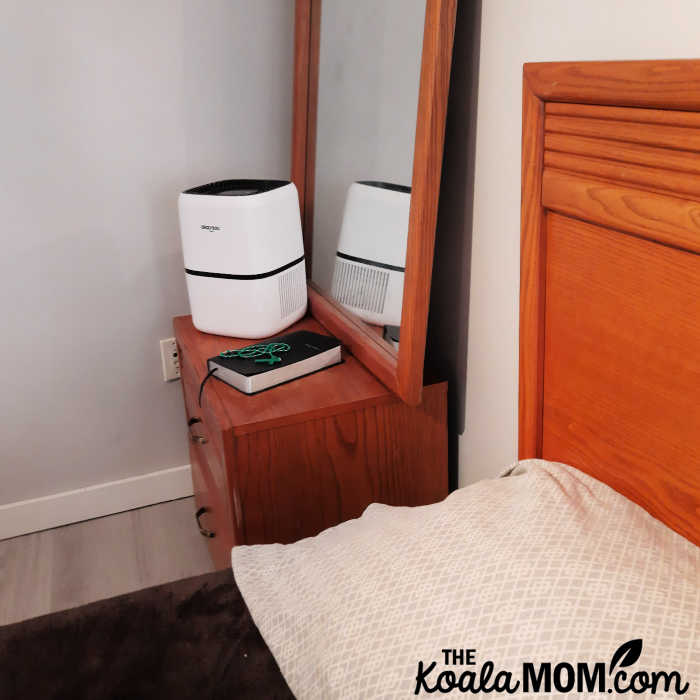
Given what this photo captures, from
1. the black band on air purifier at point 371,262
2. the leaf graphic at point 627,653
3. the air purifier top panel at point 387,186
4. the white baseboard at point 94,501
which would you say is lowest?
the white baseboard at point 94,501

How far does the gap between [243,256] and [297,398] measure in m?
0.33

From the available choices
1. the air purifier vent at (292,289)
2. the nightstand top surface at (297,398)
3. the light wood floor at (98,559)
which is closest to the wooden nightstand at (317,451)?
the nightstand top surface at (297,398)

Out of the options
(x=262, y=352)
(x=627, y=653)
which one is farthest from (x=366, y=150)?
(x=627, y=653)

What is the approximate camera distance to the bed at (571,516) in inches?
22.1

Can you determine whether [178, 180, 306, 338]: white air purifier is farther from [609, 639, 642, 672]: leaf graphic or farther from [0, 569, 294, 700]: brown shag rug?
[609, 639, 642, 672]: leaf graphic

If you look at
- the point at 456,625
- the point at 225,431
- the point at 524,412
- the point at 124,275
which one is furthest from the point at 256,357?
the point at 456,625

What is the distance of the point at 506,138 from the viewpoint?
3.35 feet

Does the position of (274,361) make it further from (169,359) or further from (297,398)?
(169,359)

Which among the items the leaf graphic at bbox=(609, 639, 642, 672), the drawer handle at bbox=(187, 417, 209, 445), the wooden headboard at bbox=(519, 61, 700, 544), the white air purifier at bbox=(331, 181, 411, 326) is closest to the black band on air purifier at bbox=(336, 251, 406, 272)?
the white air purifier at bbox=(331, 181, 411, 326)

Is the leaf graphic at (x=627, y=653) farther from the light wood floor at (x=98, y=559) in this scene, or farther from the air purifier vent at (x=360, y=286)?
the light wood floor at (x=98, y=559)

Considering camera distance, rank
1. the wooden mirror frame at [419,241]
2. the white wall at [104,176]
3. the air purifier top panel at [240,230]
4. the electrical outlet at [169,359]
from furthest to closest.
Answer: the electrical outlet at [169,359]
the white wall at [104,176]
the air purifier top panel at [240,230]
the wooden mirror frame at [419,241]

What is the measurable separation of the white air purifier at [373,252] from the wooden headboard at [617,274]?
1.01 ft

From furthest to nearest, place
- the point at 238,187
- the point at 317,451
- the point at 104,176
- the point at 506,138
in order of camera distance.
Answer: the point at 104,176, the point at 238,187, the point at 317,451, the point at 506,138

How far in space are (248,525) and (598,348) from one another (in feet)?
2.10
